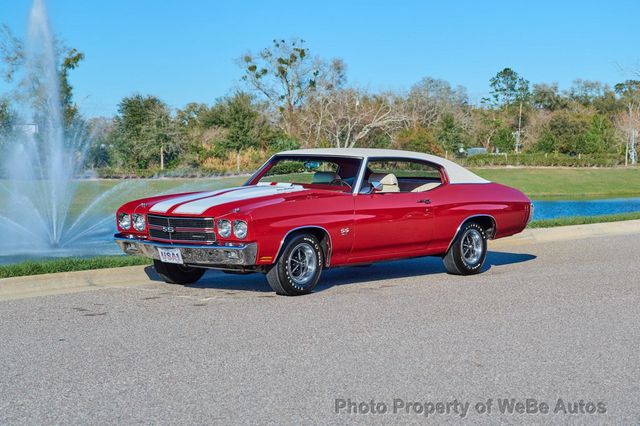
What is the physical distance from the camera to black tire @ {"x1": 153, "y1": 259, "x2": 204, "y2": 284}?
10211 mm

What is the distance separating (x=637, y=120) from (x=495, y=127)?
14.8m

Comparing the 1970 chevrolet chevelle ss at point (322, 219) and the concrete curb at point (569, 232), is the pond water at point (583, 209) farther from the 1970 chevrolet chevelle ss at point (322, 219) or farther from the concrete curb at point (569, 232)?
the 1970 chevrolet chevelle ss at point (322, 219)

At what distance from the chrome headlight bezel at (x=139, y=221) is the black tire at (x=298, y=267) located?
1528mm

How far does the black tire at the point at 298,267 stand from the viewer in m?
9.26

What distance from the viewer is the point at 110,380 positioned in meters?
5.95

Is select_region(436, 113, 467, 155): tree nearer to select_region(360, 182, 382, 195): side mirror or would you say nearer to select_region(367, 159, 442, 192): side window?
select_region(367, 159, 442, 192): side window

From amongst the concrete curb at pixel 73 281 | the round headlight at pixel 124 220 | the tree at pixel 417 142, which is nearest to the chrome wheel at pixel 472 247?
the concrete curb at pixel 73 281

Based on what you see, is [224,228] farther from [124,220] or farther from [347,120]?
[347,120]

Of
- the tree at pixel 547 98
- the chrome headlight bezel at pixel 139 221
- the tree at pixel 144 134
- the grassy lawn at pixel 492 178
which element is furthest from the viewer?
the tree at pixel 547 98

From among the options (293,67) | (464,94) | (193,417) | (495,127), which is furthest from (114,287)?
(464,94)

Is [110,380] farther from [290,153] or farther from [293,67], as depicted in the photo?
[293,67]

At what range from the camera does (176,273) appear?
10320 mm

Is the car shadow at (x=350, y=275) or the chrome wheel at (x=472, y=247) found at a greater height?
the chrome wheel at (x=472, y=247)

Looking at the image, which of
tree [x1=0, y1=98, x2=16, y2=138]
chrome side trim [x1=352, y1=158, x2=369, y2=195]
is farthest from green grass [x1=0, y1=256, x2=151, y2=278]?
tree [x1=0, y1=98, x2=16, y2=138]
